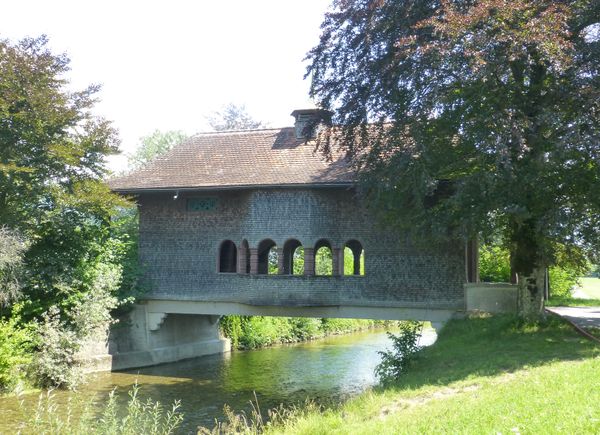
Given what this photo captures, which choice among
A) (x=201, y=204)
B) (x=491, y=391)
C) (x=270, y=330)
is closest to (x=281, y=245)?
(x=201, y=204)

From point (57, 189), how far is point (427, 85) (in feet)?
33.7

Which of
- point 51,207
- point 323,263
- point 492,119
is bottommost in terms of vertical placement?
point 323,263

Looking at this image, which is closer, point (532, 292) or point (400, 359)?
point (400, 359)

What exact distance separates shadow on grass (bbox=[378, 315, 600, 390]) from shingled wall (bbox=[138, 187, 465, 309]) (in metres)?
2.43

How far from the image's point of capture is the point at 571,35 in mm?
12922

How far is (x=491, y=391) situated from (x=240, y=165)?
13.1 metres

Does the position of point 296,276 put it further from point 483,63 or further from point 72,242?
point 483,63

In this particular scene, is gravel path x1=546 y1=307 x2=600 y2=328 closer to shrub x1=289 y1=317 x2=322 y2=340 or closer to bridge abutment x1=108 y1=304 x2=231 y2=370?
bridge abutment x1=108 y1=304 x2=231 y2=370

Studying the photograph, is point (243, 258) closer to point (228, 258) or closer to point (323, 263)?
point (228, 258)

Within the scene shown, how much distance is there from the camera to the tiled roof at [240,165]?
19250 millimetres

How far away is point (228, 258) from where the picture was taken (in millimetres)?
22453

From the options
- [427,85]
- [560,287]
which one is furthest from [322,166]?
[560,287]

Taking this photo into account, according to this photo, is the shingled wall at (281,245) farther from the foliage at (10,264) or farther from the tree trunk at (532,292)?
the foliage at (10,264)

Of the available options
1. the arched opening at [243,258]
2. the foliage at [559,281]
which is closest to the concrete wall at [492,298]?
the arched opening at [243,258]
